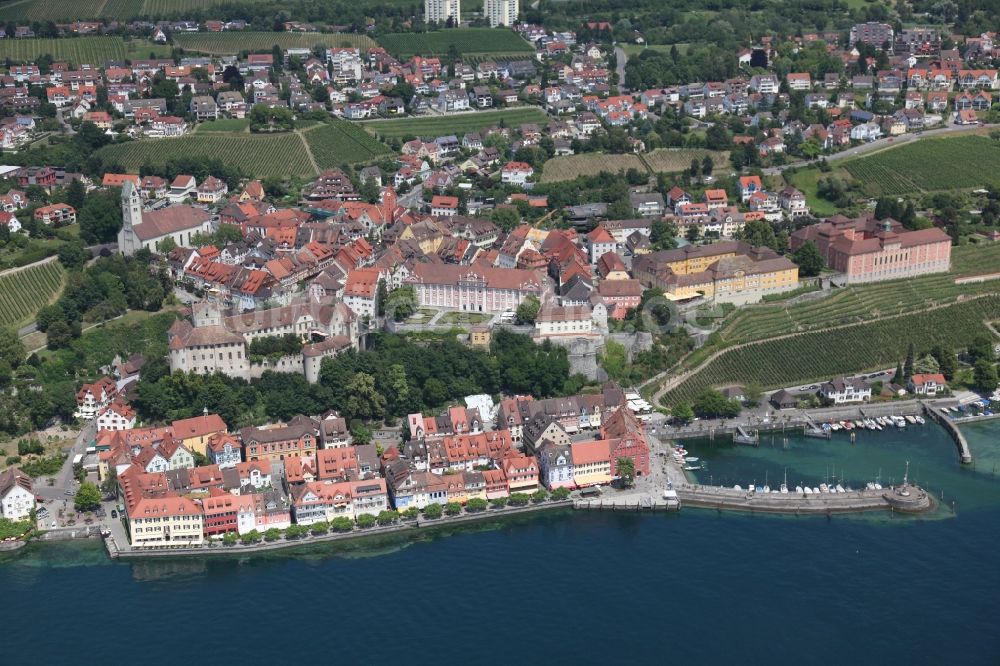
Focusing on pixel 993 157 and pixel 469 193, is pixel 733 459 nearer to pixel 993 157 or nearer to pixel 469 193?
pixel 469 193

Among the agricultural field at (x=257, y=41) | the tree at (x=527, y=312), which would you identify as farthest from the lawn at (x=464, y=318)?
the agricultural field at (x=257, y=41)

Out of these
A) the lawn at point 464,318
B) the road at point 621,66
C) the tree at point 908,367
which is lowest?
the tree at point 908,367

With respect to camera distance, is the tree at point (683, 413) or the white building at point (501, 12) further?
the white building at point (501, 12)

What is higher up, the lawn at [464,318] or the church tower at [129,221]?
the church tower at [129,221]

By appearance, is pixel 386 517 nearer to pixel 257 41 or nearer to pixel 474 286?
pixel 474 286

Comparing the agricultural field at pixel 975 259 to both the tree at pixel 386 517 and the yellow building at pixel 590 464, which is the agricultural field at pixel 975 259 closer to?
the yellow building at pixel 590 464

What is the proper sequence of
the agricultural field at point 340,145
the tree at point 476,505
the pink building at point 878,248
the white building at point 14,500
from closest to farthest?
the white building at point 14,500, the tree at point 476,505, the pink building at point 878,248, the agricultural field at point 340,145

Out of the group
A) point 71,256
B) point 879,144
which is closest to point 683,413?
point 71,256

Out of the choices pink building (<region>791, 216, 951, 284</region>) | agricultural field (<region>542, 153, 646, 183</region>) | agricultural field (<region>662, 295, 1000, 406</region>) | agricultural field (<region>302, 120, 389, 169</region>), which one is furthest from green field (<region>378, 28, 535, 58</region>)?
agricultural field (<region>662, 295, 1000, 406</region>)
